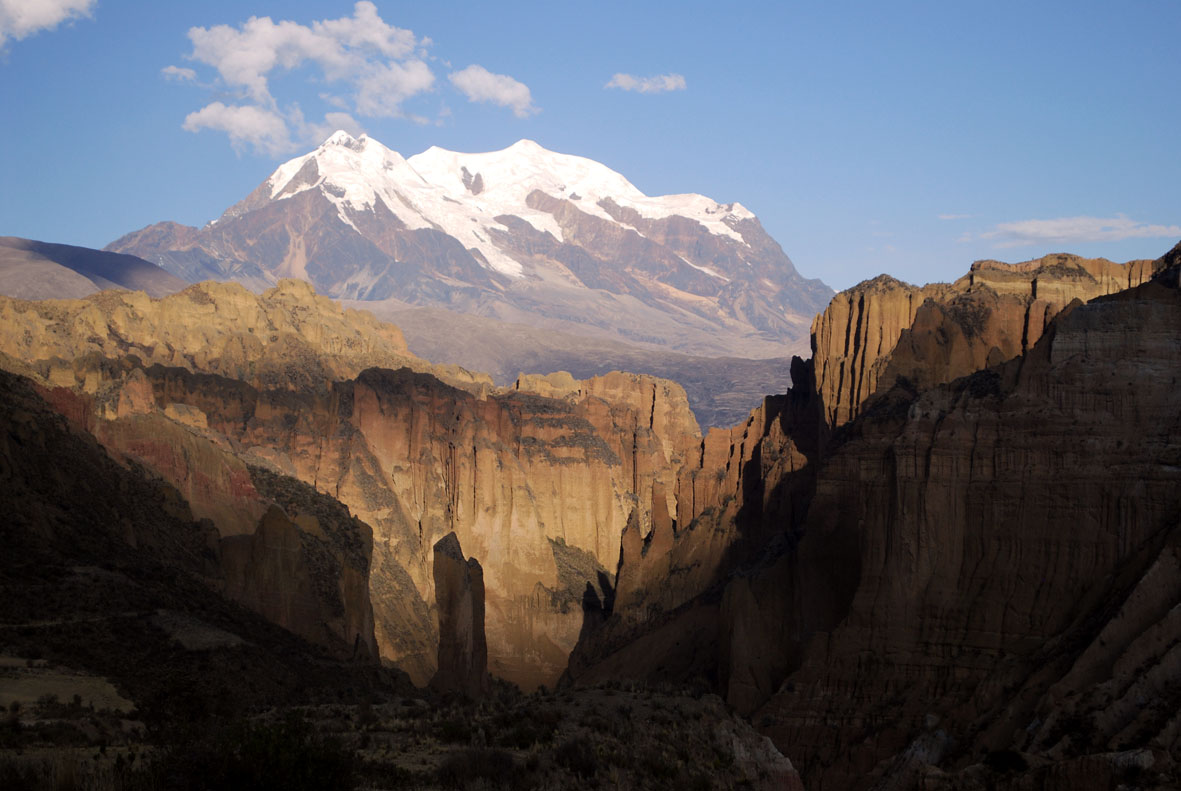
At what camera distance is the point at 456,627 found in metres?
71.0

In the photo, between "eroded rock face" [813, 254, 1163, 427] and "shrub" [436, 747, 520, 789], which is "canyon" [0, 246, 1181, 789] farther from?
"shrub" [436, 747, 520, 789]

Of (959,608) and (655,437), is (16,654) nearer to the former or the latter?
(959,608)

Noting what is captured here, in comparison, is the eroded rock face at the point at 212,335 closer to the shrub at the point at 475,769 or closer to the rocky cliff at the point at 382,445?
the rocky cliff at the point at 382,445

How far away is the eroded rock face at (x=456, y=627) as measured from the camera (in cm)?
7012

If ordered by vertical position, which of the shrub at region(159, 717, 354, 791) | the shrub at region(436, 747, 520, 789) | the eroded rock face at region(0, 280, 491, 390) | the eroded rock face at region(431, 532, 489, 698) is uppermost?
the eroded rock face at region(0, 280, 491, 390)

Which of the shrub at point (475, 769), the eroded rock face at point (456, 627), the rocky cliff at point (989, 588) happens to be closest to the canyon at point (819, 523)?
the rocky cliff at point (989, 588)

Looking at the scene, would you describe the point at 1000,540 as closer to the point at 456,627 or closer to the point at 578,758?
the point at 456,627

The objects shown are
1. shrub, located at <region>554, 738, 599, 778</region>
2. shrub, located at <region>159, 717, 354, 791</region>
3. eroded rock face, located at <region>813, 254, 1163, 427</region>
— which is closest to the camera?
shrub, located at <region>159, 717, 354, 791</region>

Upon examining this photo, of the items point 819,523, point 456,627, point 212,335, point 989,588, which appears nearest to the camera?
point 989,588

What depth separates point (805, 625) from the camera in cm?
6297

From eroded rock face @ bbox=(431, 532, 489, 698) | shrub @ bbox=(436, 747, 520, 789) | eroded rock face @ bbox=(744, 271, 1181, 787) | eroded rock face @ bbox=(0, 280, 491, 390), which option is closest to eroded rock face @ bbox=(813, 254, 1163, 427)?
eroded rock face @ bbox=(744, 271, 1181, 787)

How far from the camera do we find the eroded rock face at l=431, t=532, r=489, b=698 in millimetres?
70125

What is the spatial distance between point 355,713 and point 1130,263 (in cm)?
6893

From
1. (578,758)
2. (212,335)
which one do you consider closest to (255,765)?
(578,758)
